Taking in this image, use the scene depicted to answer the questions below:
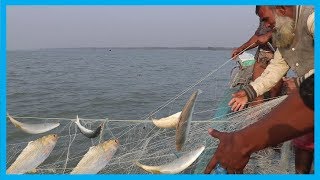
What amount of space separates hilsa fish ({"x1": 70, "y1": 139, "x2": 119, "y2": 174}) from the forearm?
10.7 feet

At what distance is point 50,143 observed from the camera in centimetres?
517

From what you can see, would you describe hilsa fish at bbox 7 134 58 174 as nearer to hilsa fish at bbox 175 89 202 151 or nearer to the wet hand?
hilsa fish at bbox 175 89 202 151

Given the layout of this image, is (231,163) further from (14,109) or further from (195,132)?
(14,109)

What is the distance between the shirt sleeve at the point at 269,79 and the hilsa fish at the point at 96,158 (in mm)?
1847

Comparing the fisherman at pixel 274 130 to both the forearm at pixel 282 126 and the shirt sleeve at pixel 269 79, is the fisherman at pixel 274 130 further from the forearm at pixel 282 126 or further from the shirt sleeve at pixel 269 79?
the shirt sleeve at pixel 269 79

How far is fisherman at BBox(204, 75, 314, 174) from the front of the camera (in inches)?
63.9

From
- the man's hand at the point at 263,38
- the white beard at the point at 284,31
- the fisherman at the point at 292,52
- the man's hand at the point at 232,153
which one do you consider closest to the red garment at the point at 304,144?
the fisherman at the point at 292,52

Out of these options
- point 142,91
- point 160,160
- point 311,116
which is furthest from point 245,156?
point 142,91

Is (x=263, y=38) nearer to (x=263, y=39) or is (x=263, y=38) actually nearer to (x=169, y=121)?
(x=263, y=39)

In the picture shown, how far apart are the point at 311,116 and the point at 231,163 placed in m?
0.48

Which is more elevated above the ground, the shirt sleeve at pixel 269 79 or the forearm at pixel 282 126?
the forearm at pixel 282 126

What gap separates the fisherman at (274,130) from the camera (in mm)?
1624

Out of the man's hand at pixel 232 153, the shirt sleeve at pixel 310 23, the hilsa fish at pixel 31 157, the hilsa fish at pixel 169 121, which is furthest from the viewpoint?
the hilsa fish at pixel 169 121

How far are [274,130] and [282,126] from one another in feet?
0.17
